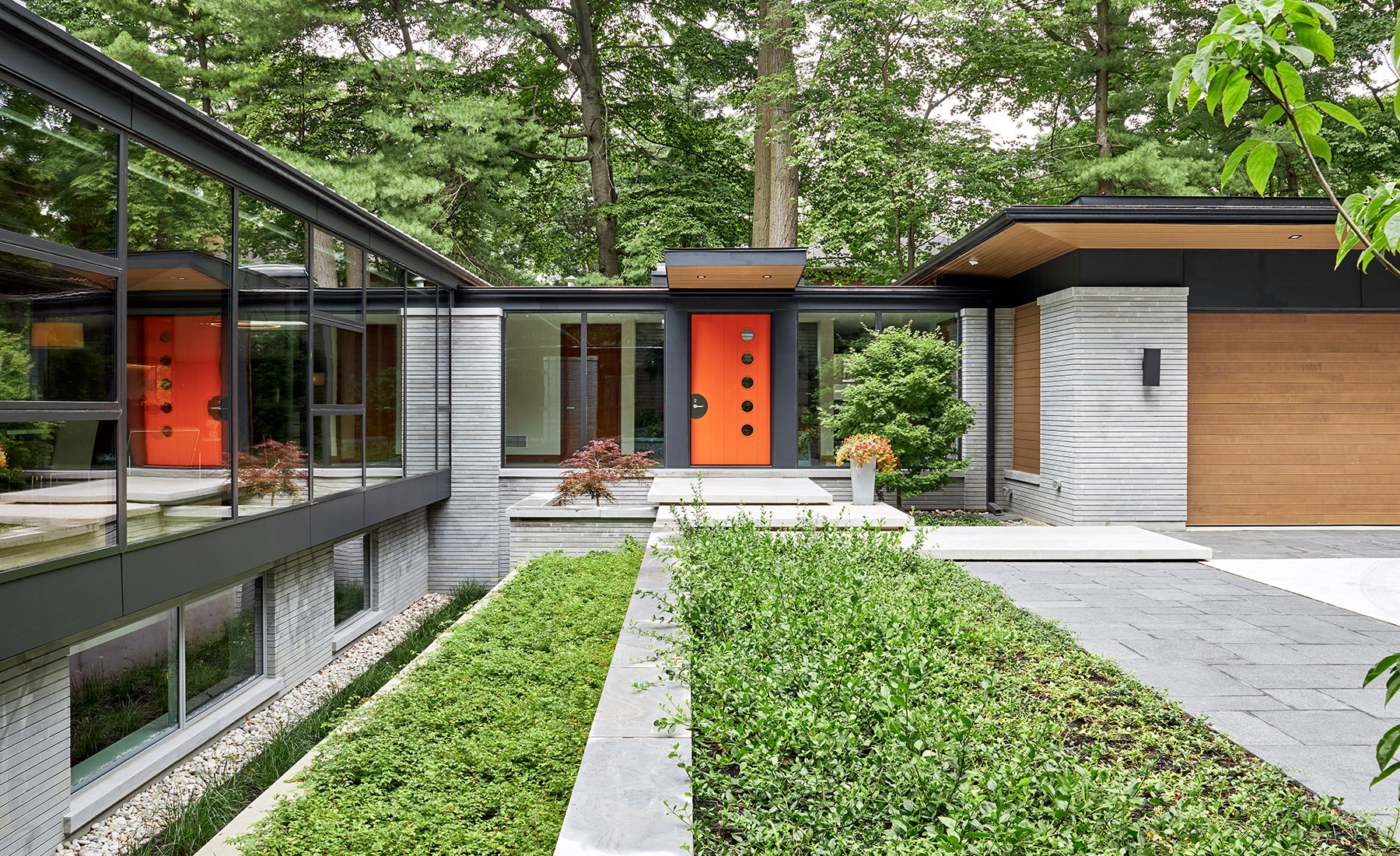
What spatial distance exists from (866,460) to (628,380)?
388 cm

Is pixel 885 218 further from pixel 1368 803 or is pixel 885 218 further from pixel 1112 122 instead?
pixel 1368 803

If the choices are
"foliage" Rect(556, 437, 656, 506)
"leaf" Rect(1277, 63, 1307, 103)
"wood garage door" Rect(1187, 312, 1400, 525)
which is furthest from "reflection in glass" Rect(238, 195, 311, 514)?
"wood garage door" Rect(1187, 312, 1400, 525)

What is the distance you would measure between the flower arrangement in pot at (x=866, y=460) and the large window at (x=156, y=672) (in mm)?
6121

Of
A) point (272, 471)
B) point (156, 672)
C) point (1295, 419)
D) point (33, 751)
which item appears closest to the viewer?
point (33, 751)

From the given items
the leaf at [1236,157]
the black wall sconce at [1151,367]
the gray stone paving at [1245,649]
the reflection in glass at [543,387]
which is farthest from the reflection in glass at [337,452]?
the black wall sconce at [1151,367]

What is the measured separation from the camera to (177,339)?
5594mm

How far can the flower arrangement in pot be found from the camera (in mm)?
9289

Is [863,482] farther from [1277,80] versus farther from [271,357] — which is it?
[1277,80]

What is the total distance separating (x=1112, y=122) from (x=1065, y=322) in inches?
321

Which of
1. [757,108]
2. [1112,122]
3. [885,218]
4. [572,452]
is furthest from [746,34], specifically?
[572,452]

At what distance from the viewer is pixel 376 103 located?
585 inches

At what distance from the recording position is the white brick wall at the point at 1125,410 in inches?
357

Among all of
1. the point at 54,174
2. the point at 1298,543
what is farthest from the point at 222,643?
the point at 1298,543

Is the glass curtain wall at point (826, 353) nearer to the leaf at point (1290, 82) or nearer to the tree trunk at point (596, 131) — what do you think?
the tree trunk at point (596, 131)
